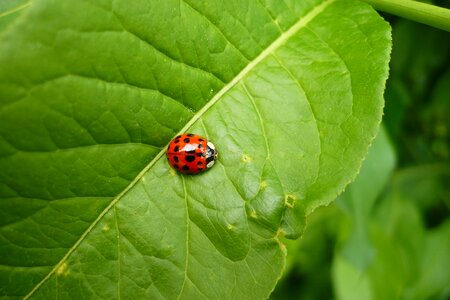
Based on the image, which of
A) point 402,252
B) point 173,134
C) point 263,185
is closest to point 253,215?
point 263,185

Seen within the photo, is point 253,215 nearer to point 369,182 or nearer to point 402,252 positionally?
point 369,182

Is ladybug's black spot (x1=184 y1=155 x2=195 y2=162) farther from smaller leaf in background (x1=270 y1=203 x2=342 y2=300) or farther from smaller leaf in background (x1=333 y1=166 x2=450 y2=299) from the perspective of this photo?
smaller leaf in background (x1=270 y1=203 x2=342 y2=300)

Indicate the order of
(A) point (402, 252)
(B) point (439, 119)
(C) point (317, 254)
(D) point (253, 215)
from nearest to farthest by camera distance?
1. (D) point (253, 215)
2. (A) point (402, 252)
3. (B) point (439, 119)
4. (C) point (317, 254)

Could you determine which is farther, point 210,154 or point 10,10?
point 210,154

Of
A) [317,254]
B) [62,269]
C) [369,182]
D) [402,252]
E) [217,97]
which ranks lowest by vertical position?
[317,254]

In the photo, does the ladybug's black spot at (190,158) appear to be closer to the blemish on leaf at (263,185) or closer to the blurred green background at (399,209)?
the blemish on leaf at (263,185)

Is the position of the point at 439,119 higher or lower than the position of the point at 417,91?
lower

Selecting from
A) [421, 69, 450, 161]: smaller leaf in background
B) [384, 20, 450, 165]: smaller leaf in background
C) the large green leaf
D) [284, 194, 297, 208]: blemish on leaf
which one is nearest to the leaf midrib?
the large green leaf
